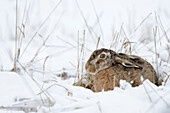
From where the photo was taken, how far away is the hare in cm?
187

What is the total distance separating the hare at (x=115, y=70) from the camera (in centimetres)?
187

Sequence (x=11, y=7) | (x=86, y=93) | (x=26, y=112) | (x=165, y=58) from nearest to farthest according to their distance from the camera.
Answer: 1. (x=26, y=112)
2. (x=86, y=93)
3. (x=165, y=58)
4. (x=11, y=7)

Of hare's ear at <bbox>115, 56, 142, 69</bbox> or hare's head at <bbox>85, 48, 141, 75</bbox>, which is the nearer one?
hare's ear at <bbox>115, 56, 142, 69</bbox>

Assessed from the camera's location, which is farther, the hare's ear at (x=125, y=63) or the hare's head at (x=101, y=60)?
the hare's head at (x=101, y=60)

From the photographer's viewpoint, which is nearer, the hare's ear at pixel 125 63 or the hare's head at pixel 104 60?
the hare's ear at pixel 125 63

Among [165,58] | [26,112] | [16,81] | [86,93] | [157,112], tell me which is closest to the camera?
[157,112]

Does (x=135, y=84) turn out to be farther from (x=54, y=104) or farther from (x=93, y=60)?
(x=54, y=104)

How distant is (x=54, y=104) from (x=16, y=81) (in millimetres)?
520

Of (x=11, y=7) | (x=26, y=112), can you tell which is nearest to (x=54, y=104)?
(x=26, y=112)

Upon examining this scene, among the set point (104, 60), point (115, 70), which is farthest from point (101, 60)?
point (115, 70)

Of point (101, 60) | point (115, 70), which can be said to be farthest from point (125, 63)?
point (101, 60)

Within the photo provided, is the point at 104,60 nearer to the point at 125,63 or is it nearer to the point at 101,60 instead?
the point at 101,60

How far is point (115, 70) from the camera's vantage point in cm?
189

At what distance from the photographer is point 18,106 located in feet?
5.09
